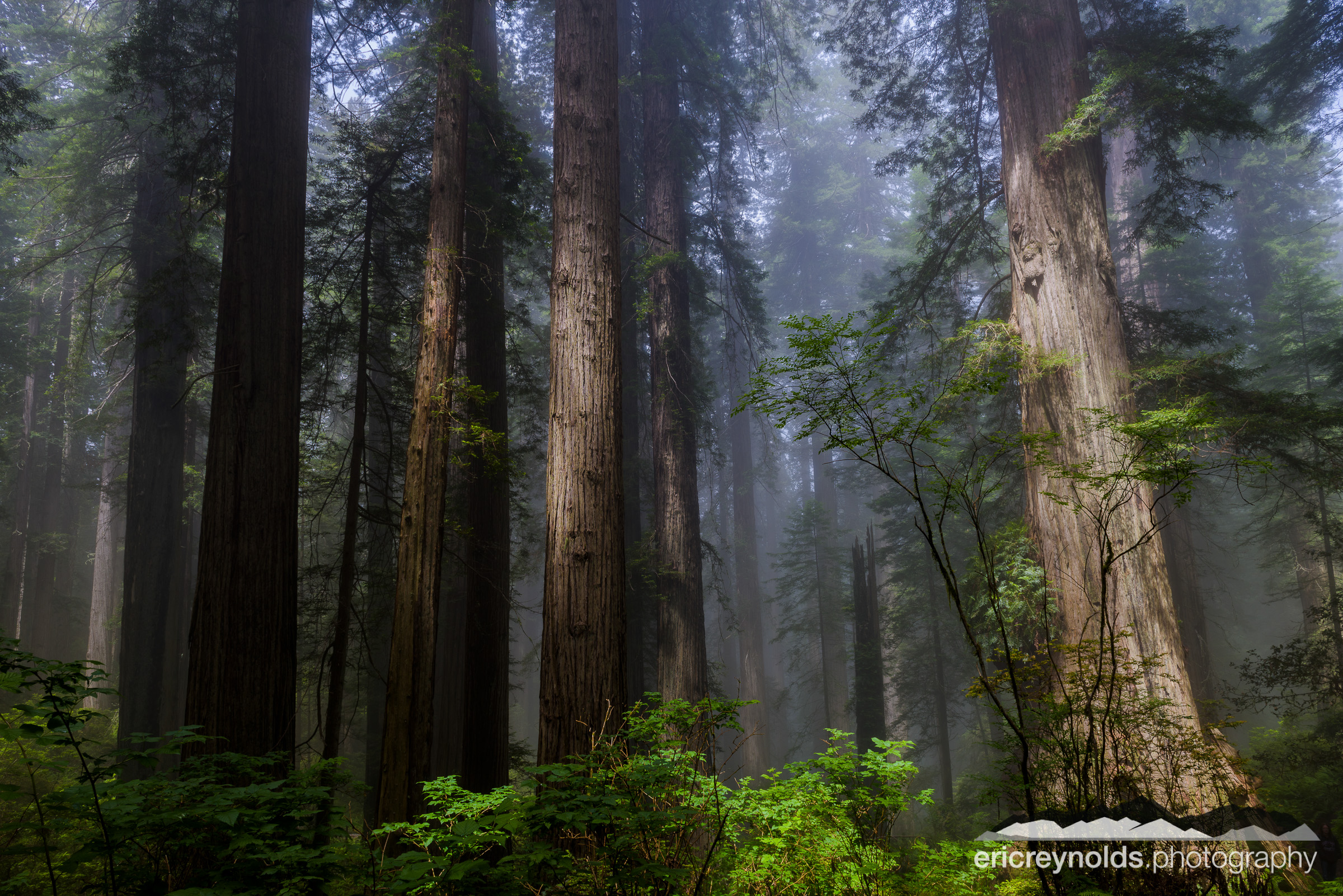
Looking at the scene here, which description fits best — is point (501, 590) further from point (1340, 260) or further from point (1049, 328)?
point (1340, 260)

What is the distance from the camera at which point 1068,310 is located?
6.56 meters

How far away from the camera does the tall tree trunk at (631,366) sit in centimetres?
1088

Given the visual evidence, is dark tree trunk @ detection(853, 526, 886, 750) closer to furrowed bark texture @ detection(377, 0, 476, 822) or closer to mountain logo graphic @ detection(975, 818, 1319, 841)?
mountain logo graphic @ detection(975, 818, 1319, 841)

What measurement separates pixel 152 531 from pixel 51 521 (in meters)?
16.4

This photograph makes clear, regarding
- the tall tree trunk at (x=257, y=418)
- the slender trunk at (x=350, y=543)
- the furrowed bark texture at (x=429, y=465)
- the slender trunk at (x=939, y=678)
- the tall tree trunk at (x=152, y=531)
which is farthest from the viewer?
the slender trunk at (x=939, y=678)

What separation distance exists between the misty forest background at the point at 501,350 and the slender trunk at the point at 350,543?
0.19 feet

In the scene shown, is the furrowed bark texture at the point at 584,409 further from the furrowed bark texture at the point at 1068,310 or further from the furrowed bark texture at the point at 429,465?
the furrowed bark texture at the point at 1068,310

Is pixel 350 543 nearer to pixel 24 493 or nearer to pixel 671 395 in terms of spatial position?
pixel 671 395

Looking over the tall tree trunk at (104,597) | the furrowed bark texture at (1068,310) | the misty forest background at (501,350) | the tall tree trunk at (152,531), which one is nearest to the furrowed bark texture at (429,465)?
the misty forest background at (501,350)

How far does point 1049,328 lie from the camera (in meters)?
6.62

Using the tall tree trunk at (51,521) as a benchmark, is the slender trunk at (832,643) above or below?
below

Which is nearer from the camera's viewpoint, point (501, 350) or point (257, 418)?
point (257, 418)

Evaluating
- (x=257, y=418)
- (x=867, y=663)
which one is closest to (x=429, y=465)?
(x=257, y=418)

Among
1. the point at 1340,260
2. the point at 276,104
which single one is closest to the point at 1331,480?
the point at 276,104
